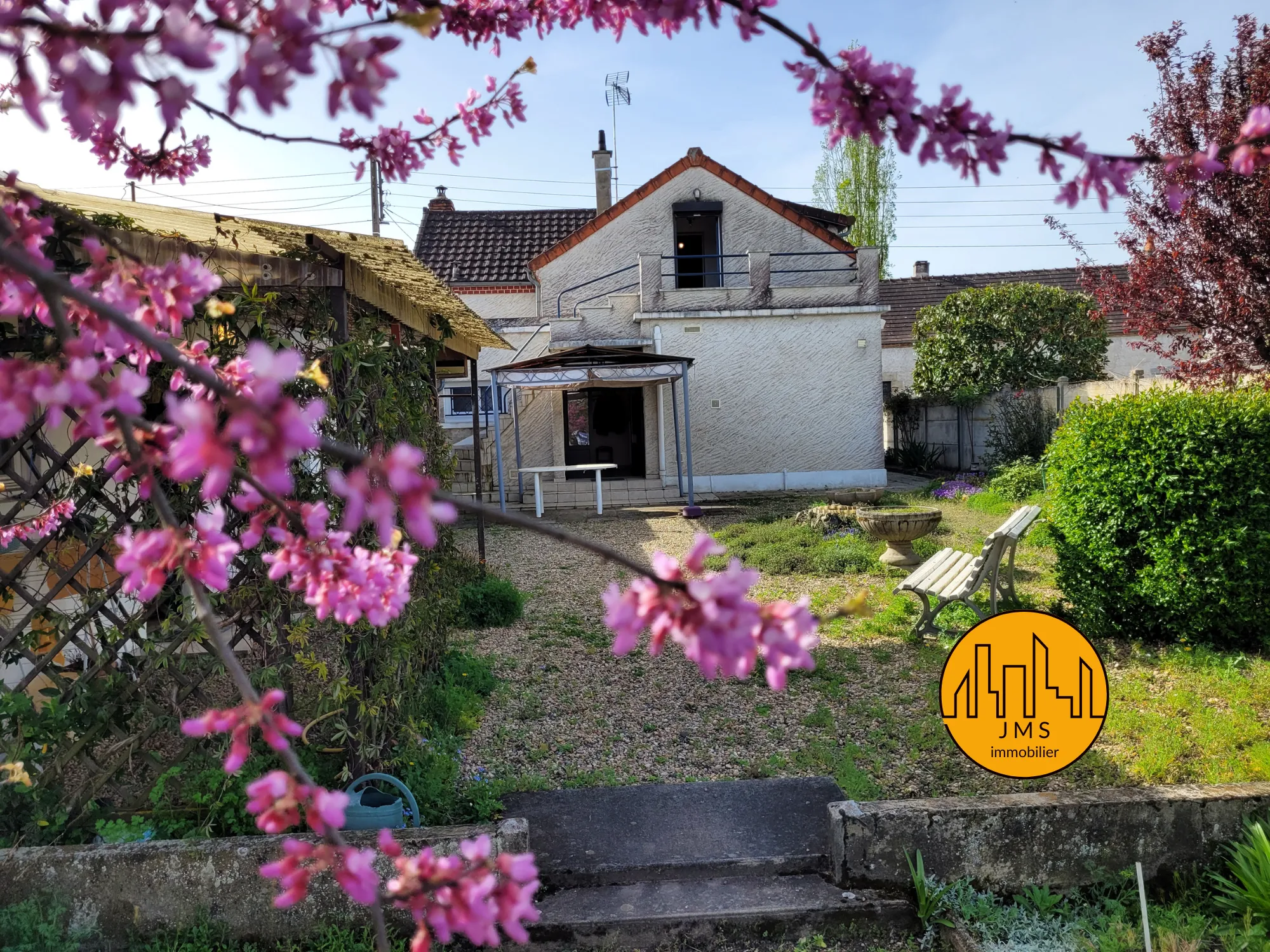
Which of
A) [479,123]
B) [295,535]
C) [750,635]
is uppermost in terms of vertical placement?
[479,123]

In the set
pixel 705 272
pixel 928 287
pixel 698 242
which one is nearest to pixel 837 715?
pixel 705 272

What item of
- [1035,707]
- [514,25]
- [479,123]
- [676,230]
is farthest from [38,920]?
[676,230]

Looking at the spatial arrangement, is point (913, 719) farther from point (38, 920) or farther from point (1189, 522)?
point (38, 920)

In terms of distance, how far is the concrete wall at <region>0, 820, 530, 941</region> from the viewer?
3395 millimetres

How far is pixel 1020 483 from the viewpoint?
581 inches

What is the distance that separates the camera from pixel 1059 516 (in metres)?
7.14

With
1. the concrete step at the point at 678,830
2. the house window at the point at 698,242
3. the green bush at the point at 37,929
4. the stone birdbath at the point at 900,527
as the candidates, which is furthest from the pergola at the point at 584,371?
the green bush at the point at 37,929

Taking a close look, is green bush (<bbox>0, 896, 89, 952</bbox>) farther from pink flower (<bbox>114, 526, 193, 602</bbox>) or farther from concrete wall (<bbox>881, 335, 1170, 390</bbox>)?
concrete wall (<bbox>881, 335, 1170, 390</bbox>)

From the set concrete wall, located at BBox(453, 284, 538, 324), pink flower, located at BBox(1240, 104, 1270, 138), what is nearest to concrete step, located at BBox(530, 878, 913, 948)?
pink flower, located at BBox(1240, 104, 1270, 138)

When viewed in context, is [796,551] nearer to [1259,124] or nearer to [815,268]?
[1259,124]

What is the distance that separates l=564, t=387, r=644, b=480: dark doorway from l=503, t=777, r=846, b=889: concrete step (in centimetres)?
1557

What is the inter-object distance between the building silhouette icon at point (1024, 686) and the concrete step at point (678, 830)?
845 mm

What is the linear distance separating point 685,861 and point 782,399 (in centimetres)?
1533

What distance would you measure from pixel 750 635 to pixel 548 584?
30.1 feet
